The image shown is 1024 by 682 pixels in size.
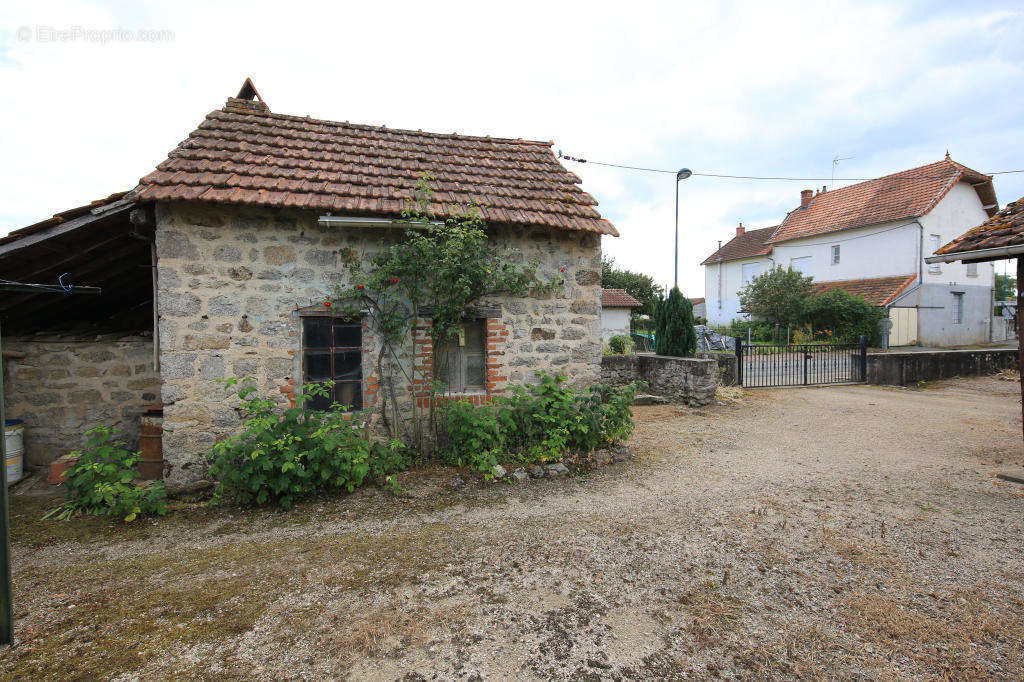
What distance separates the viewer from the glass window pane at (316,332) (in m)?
5.39

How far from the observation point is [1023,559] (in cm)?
355

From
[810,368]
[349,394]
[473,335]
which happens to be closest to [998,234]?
[473,335]

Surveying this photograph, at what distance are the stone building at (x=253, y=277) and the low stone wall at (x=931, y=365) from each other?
412 inches

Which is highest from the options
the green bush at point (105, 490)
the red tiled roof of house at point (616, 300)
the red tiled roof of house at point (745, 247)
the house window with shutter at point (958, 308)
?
the red tiled roof of house at point (745, 247)

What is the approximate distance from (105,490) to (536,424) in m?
4.26

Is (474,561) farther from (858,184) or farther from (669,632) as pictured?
(858,184)

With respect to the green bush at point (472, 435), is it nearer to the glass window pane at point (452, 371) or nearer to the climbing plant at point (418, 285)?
the climbing plant at point (418, 285)

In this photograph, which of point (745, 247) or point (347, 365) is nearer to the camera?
point (347, 365)

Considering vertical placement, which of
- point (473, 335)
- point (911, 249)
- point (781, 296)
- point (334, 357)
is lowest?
point (334, 357)

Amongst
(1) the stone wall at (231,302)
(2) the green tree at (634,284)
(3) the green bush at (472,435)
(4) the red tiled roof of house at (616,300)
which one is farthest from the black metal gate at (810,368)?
(2) the green tree at (634,284)

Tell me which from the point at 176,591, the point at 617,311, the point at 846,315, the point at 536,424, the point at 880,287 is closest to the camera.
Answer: the point at 176,591

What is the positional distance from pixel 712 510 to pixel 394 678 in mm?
3343

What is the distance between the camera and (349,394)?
5.55 metres

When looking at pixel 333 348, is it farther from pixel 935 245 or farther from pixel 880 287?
pixel 935 245
